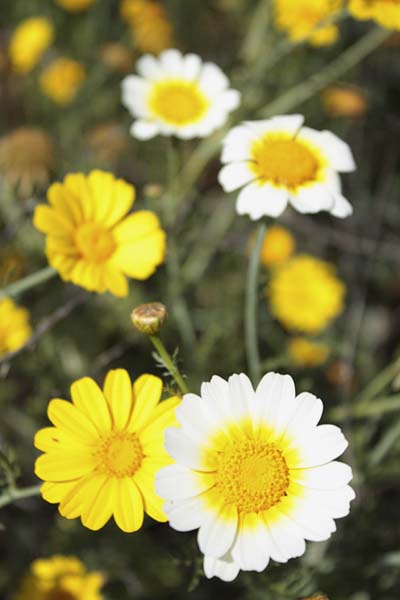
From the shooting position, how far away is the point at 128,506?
1405mm

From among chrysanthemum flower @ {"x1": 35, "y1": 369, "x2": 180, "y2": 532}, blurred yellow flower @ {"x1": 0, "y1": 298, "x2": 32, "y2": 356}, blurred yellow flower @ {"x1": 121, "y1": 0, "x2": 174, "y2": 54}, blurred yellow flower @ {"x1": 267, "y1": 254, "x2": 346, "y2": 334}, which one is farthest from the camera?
blurred yellow flower @ {"x1": 121, "y1": 0, "x2": 174, "y2": 54}

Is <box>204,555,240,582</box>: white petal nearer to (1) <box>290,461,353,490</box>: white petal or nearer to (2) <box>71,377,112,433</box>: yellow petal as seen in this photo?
Answer: (1) <box>290,461,353,490</box>: white petal

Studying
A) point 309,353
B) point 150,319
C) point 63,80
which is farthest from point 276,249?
point 150,319

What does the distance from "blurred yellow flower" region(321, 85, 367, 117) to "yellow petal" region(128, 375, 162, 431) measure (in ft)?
7.17

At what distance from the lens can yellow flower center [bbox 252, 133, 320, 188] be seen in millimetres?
1851

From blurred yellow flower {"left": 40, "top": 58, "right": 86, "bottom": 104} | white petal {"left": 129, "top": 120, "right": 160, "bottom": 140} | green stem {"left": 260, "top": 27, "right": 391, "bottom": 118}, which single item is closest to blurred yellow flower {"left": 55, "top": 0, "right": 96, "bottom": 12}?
blurred yellow flower {"left": 40, "top": 58, "right": 86, "bottom": 104}

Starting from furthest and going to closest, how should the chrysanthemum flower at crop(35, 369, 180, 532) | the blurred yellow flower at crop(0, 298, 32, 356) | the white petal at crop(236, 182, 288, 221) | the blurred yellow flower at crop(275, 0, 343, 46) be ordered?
the blurred yellow flower at crop(275, 0, 343, 46) < the blurred yellow flower at crop(0, 298, 32, 356) < the white petal at crop(236, 182, 288, 221) < the chrysanthemum flower at crop(35, 369, 180, 532)

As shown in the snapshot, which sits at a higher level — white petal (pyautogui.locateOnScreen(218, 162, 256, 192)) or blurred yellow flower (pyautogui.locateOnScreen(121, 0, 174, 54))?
blurred yellow flower (pyautogui.locateOnScreen(121, 0, 174, 54))

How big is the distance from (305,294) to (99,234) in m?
1.54

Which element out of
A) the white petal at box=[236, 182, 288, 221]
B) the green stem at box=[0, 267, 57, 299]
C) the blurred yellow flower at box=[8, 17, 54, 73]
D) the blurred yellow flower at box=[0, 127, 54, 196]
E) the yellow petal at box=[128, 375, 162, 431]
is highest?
the blurred yellow flower at box=[8, 17, 54, 73]

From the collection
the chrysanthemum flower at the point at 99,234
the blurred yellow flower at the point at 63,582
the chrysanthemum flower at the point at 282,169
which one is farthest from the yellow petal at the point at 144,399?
the blurred yellow flower at the point at 63,582

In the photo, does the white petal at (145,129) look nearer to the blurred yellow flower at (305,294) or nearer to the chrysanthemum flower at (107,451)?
the chrysanthemum flower at (107,451)

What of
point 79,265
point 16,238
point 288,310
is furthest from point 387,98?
point 79,265

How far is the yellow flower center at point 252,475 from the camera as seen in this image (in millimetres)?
1363
